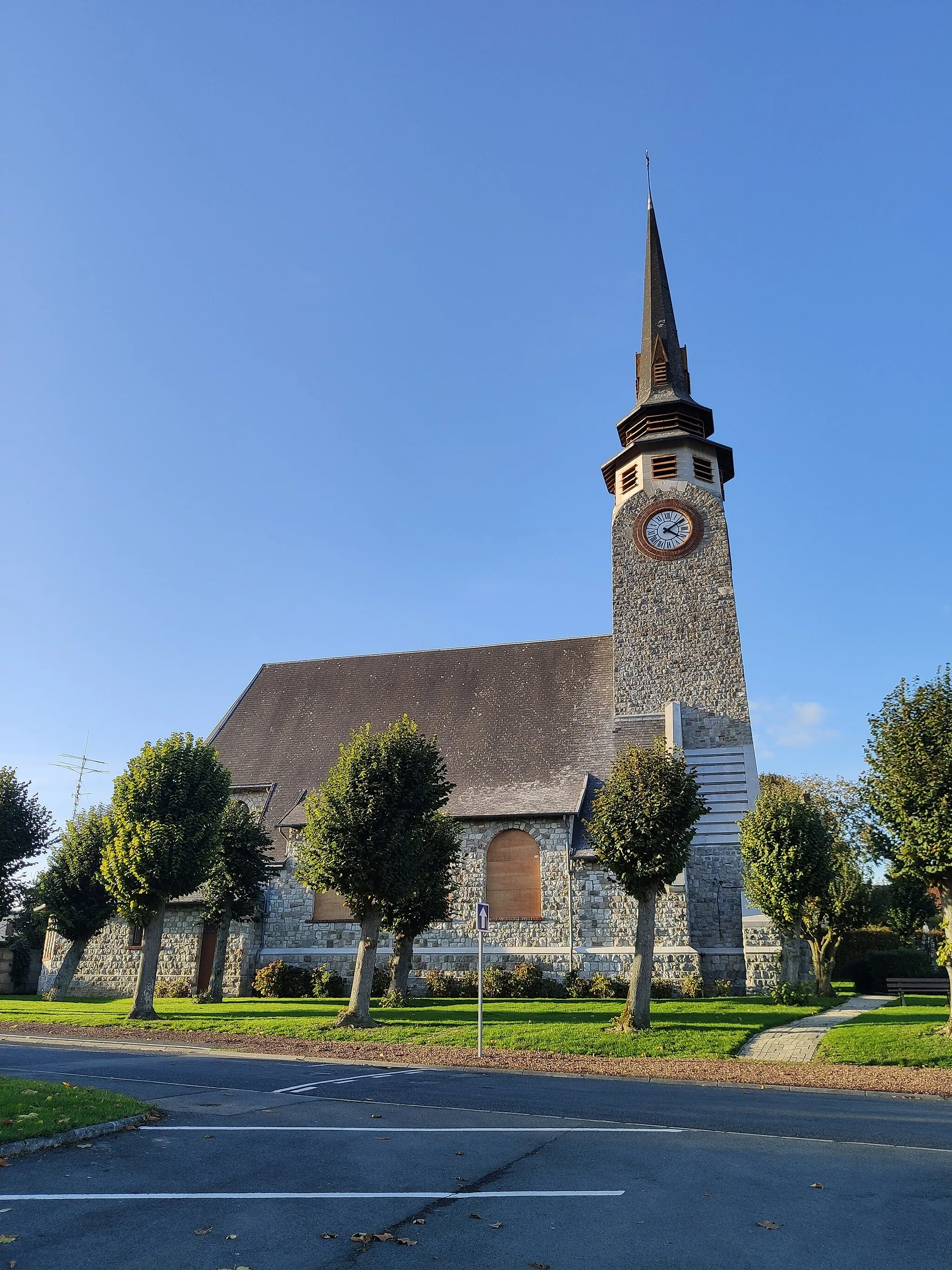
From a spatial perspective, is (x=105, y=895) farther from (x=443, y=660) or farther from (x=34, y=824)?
(x=443, y=660)

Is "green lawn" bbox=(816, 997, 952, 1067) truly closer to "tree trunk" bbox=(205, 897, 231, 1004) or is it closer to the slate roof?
the slate roof

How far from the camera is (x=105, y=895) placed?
28.8 metres

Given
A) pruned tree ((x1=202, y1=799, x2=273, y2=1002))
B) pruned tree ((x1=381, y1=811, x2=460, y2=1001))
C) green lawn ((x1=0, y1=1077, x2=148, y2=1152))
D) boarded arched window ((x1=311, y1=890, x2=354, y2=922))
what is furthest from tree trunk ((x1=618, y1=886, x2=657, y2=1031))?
pruned tree ((x1=202, y1=799, x2=273, y2=1002))

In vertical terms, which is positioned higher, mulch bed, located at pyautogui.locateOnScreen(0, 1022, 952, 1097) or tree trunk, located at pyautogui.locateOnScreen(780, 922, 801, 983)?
tree trunk, located at pyautogui.locateOnScreen(780, 922, 801, 983)

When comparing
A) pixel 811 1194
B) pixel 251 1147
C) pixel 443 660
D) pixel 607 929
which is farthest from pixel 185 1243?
pixel 443 660

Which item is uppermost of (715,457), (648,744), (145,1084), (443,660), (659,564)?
(715,457)

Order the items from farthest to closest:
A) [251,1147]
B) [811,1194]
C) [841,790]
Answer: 1. [841,790]
2. [251,1147]
3. [811,1194]

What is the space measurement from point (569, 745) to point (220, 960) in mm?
13261

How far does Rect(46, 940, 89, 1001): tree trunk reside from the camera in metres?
28.8

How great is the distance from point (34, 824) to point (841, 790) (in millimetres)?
39854

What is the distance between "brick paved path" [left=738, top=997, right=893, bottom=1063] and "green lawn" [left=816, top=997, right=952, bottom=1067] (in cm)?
28

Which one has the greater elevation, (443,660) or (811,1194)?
(443,660)

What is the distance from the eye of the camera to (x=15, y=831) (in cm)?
2959

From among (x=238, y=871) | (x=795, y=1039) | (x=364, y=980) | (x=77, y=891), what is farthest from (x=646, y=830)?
(x=77, y=891)
